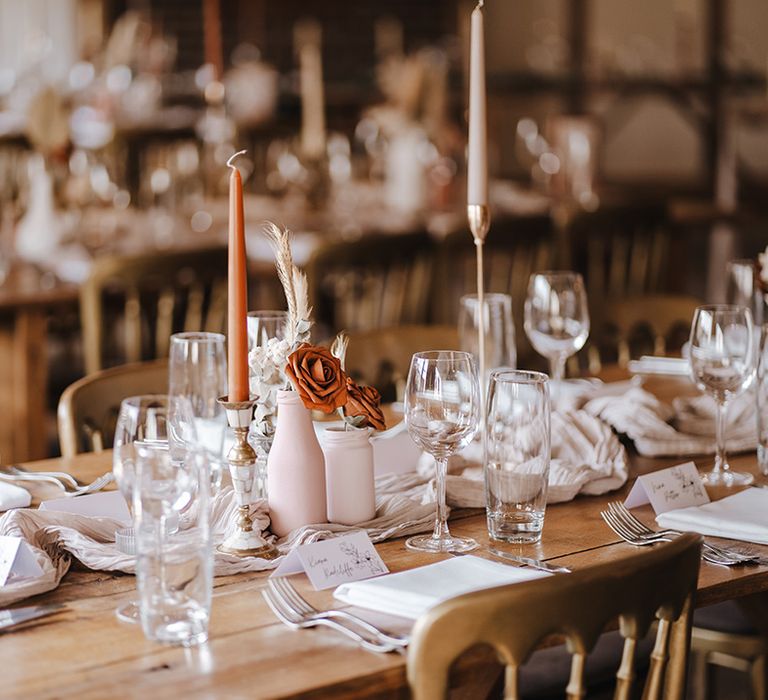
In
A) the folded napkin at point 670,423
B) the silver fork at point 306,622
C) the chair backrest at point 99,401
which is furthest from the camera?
the chair backrest at point 99,401

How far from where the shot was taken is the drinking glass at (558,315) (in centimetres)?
198

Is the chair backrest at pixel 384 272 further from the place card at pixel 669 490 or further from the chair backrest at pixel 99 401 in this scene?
the place card at pixel 669 490

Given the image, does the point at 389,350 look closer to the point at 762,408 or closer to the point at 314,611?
the point at 762,408

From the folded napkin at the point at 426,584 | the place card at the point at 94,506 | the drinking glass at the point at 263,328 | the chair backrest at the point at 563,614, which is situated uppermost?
the drinking glass at the point at 263,328

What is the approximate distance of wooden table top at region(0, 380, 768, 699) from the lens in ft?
3.29

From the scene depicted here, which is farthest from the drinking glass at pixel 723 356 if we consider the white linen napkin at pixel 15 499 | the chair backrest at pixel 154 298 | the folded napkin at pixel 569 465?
the chair backrest at pixel 154 298

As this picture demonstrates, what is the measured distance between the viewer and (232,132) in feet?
15.9

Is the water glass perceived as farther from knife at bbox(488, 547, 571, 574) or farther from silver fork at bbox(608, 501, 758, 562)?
knife at bbox(488, 547, 571, 574)

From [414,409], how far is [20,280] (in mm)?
2092

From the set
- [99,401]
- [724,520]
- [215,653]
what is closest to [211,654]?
[215,653]

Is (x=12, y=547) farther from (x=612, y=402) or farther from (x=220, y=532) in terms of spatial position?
(x=612, y=402)

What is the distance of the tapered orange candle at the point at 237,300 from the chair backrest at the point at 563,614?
435 mm

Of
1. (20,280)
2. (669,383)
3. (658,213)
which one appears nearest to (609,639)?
(669,383)

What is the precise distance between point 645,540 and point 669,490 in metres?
0.15
